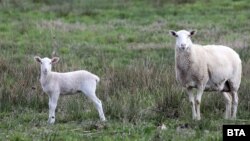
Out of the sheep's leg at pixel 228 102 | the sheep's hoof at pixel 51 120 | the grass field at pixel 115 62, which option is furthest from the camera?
the sheep's leg at pixel 228 102

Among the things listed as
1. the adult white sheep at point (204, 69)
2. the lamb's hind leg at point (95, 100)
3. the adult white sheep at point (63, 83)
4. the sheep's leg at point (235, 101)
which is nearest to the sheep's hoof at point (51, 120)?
the adult white sheep at point (63, 83)

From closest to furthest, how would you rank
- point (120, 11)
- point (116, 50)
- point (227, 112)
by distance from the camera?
point (227, 112) → point (116, 50) → point (120, 11)

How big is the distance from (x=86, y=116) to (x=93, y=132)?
1.29 metres

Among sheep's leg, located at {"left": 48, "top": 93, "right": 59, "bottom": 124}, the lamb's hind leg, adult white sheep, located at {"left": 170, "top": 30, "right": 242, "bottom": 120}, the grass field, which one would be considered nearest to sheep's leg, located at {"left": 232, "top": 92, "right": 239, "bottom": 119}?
adult white sheep, located at {"left": 170, "top": 30, "right": 242, "bottom": 120}

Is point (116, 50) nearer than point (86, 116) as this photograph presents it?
No

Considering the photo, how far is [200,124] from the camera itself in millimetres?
9641

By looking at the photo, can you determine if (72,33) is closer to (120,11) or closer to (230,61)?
(120,11)

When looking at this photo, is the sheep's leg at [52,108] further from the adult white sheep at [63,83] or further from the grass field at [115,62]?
the grass field at [115,62]

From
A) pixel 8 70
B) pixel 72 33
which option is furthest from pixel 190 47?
pixel 72 33

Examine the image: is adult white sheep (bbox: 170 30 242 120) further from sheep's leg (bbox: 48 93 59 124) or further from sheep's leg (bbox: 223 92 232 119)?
sheep's leg (bbox: 48 93 59 124)

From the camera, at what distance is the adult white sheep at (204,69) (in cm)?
1060

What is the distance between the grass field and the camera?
966cm

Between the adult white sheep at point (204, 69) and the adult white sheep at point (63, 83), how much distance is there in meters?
1.49

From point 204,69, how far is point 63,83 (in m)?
2.35
